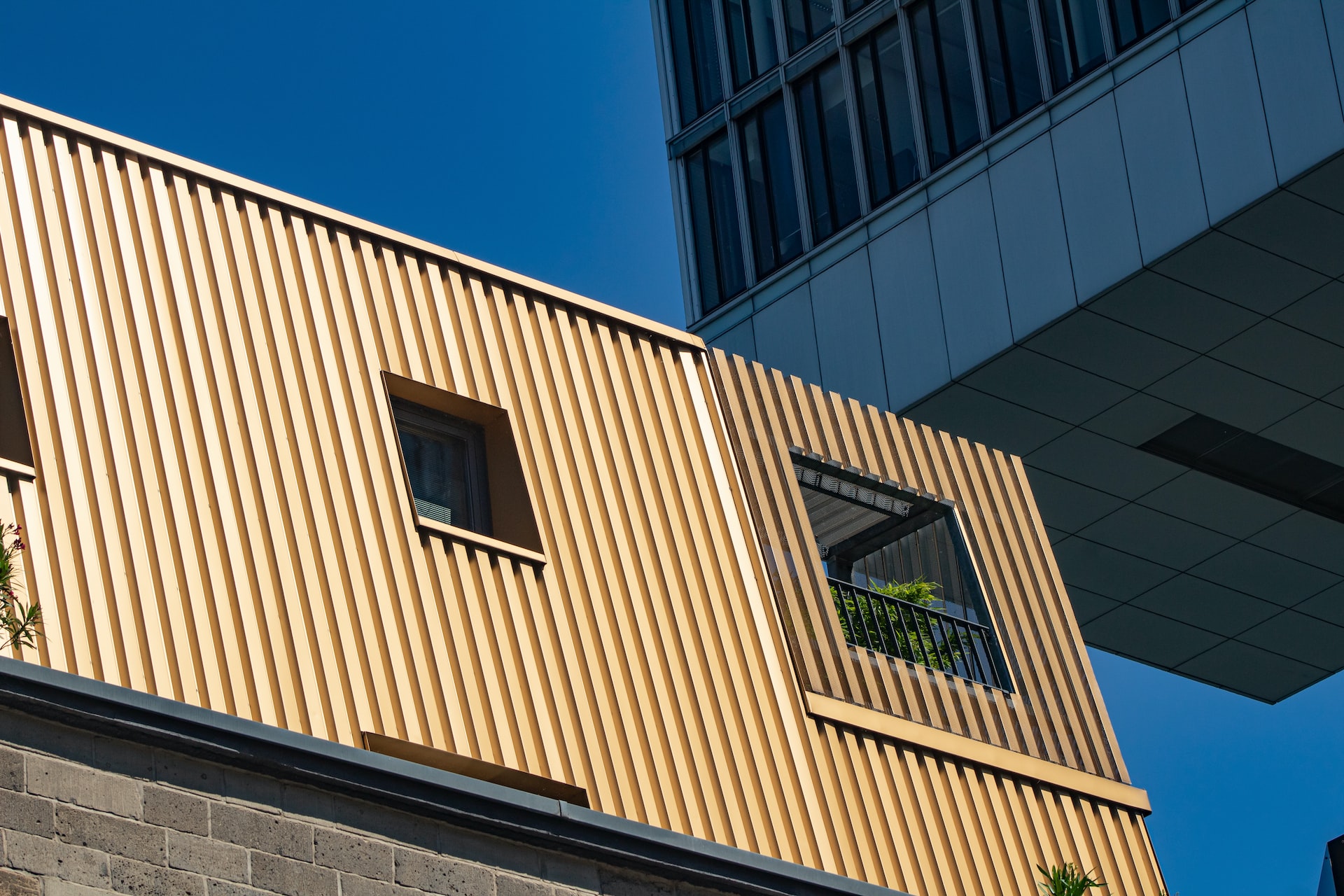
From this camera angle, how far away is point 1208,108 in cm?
2781

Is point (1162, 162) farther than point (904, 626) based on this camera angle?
Yes

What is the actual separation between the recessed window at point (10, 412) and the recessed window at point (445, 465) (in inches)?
107

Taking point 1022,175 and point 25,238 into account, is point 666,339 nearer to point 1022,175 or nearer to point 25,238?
point 25,238

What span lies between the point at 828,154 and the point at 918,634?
19.2 metres

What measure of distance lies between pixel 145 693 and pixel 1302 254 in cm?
2257

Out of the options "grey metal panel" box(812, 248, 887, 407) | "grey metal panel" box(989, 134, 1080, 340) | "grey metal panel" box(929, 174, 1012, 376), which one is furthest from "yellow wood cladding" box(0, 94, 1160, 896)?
"grey metal panel" box(812, 248, 887, 407)

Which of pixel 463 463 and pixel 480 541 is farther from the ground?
pixel 463 463

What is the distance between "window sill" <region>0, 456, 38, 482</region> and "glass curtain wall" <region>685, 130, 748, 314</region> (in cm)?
2481

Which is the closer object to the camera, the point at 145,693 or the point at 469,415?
the point at 145,693

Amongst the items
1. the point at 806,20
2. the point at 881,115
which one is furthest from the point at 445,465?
the point at 806,20

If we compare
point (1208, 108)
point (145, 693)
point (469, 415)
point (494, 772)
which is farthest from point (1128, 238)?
point (145, 693)

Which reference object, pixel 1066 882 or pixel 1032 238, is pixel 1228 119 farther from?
pixel 1066 882

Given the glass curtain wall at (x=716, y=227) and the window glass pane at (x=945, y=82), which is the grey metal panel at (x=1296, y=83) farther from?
the glass curtain wall at (x=716, y=227)

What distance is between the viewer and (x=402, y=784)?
10188 millimetres
